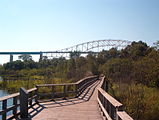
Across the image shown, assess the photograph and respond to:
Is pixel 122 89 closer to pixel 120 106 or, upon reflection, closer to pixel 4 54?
pixel 120 106

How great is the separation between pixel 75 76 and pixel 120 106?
1061 inches

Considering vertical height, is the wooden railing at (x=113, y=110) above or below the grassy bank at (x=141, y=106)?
above

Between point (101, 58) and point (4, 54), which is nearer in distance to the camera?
point (101, 58)

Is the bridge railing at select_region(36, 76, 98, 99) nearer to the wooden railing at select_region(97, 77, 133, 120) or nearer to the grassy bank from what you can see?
the grassy bank

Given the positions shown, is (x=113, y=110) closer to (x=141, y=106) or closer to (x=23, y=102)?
(x=23, y=102)

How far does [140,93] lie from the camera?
1293 centimetres

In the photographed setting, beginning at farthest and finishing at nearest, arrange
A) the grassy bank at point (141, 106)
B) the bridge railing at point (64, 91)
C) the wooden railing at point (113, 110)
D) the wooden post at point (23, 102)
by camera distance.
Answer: the bridge railing at point (64, 91), the grassy bank at point (141, 106), the wooden post at point (23, 102), the wooden railing at point (113, 110)

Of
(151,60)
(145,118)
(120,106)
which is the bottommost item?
(145,118)

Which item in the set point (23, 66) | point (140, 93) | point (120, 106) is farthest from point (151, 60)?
point (23, 66)

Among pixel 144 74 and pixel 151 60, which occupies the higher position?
pixel 151 60

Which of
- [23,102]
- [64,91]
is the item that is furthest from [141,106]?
[23,102]

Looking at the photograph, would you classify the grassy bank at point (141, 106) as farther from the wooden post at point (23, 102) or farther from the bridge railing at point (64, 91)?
the wooden post at point (23, 102)

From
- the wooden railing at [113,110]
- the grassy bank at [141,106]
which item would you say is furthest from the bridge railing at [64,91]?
the wooden railing at [113,110]

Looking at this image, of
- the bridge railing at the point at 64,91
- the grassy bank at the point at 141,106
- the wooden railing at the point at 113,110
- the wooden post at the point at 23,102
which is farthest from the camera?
the bridge railing at the point at 64,91
